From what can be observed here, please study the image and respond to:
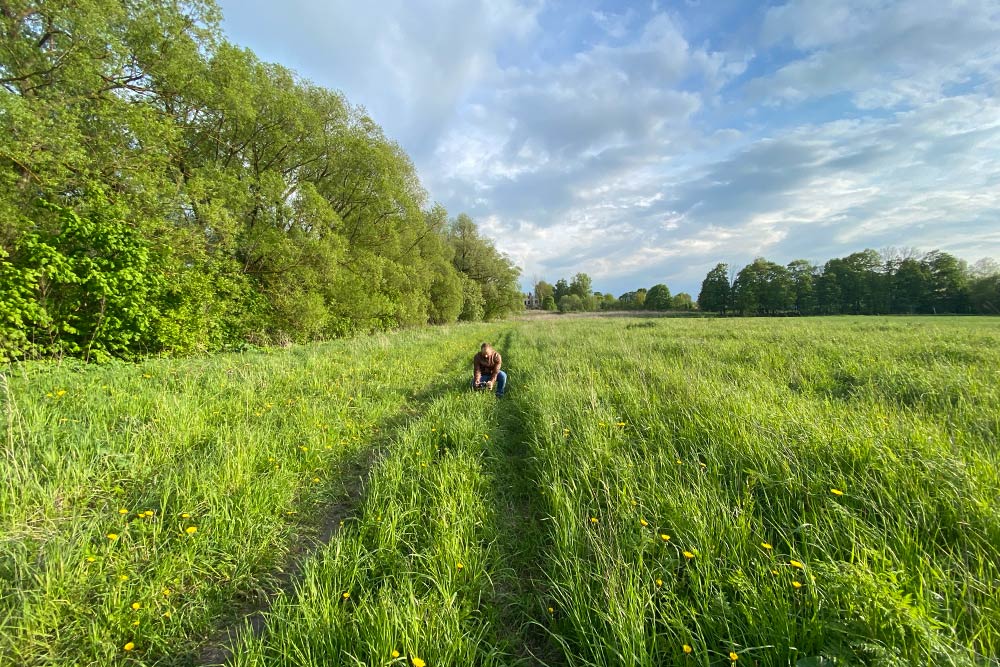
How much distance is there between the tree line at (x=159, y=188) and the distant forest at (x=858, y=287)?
78692 mm

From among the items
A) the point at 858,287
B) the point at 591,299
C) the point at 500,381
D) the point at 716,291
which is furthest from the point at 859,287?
the point at 500,381

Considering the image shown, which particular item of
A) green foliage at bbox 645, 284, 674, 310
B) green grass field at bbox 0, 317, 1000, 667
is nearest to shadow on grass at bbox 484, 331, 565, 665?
green grass field at bbox 0, 317, 1000, 667

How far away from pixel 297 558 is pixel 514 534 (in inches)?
72.2

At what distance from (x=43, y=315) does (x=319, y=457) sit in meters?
8.88

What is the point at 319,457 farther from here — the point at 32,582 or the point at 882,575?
the point at 882,575

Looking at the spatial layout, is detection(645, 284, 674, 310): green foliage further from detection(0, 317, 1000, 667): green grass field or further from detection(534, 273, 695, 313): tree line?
detection(0, 317, 1000, 667): green grass field

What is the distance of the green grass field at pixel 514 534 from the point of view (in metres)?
1.71

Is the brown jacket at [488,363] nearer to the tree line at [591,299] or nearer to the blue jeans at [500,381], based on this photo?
the blue jeans at [500,381]

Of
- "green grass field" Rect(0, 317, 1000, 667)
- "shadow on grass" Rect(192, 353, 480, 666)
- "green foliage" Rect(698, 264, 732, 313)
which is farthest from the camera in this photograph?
"green foliage" Rect(698, 264, 732, 313)

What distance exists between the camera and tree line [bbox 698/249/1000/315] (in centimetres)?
5075

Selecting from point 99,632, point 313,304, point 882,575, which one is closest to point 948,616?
point 882,575

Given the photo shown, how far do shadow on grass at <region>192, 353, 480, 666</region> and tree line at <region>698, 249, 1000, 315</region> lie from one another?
264 feet

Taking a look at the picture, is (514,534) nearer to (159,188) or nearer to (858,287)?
(159,188)

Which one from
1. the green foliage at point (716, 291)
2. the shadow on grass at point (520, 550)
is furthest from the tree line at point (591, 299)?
the shadow on grass at point (520, 550)
